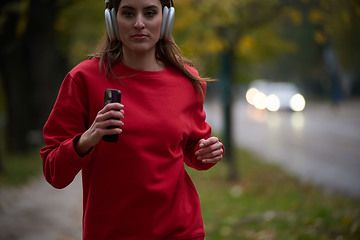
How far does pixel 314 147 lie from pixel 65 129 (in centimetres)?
1352

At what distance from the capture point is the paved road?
408 inches

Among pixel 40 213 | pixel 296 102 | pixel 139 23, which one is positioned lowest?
pixel 40 213

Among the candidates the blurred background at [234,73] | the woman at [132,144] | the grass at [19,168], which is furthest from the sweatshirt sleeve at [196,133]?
the grass at [19,168]

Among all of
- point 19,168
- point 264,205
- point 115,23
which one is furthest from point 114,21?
point 19,168

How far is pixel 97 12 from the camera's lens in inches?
519

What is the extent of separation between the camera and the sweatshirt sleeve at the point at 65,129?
2.08 meters

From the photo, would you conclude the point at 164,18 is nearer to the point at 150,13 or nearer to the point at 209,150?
the point at 150,13

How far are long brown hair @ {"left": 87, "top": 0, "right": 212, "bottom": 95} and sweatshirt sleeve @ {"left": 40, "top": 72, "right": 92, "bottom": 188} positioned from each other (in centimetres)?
18

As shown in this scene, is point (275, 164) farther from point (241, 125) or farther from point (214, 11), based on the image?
point (241, 125)

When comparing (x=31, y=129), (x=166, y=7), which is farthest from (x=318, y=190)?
(x=31, y=129)

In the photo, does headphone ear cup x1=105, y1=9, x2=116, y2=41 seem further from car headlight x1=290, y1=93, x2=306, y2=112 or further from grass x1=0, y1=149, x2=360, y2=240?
car headlight x1=290, y1=93, x2=306, y2=112

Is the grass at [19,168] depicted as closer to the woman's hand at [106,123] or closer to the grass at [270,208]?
the grass at [270,208]

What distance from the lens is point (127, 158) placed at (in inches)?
84.8

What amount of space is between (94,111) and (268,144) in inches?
583
